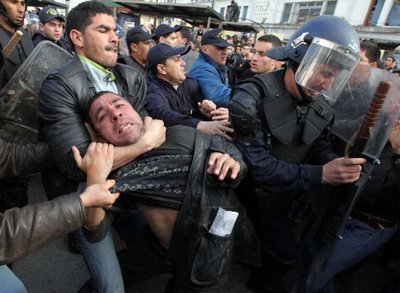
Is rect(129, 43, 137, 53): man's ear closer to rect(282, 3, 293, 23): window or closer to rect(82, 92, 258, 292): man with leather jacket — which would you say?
rect(82, 92, 258, 292): man with leather jacket

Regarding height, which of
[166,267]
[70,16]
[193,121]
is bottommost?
[166,267]

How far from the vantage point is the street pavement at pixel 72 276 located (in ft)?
7.80

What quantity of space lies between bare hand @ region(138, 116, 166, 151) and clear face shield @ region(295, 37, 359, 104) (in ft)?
Answer: 2.84

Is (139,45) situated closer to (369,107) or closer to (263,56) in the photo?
(263,56)

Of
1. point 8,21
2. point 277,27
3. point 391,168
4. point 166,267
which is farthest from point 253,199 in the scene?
point 277,27

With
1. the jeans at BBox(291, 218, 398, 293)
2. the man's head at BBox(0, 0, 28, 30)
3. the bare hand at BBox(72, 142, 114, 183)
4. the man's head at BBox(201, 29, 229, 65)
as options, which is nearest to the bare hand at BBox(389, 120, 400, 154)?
the jeans at BBox(291, 218, 398, 293)

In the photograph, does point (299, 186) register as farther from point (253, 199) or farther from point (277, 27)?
point (277, 27)

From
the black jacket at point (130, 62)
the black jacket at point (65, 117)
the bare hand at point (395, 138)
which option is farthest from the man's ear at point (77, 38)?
the bare hand at point (395, 138)

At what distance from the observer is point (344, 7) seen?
23.9m

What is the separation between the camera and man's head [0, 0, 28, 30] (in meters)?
3.00

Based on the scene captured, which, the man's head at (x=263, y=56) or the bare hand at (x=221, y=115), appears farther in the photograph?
the man's head at (x=263, y=56)

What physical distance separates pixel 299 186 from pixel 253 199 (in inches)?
15.7

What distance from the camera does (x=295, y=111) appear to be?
1870 mm

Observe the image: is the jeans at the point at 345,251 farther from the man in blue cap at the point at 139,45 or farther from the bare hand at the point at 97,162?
the man in blue cap at the point at 139,45
